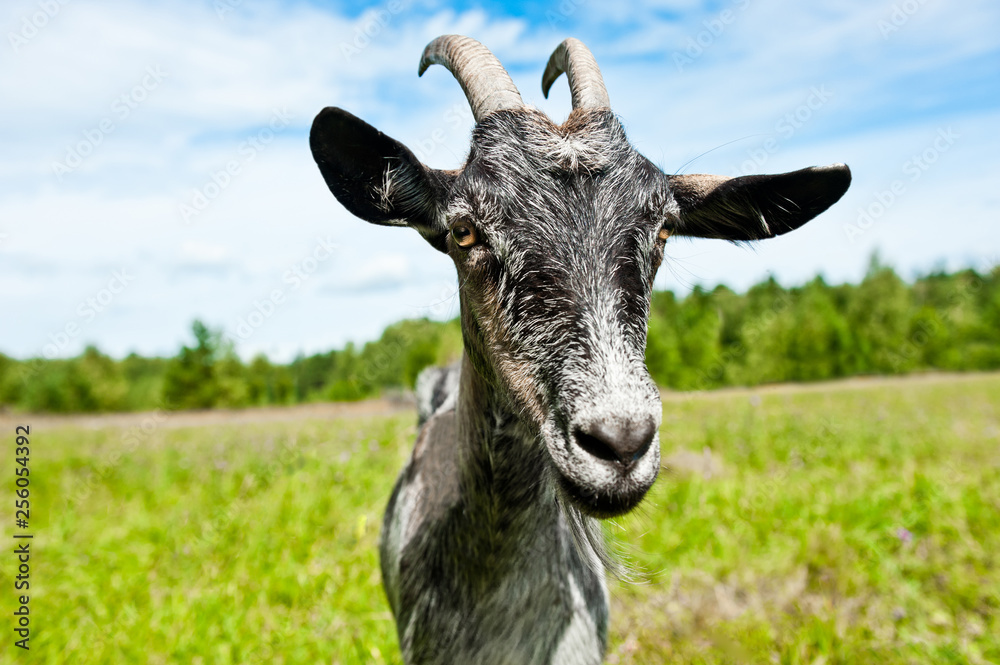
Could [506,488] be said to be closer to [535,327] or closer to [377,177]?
[535,327]

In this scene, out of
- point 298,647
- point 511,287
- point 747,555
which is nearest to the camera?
point 511,287

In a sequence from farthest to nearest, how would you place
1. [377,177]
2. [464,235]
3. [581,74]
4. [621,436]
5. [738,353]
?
[738,353] → [581,74] → [377,177] → [464,235] → [621,436]

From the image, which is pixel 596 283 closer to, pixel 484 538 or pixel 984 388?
pixel 484 538

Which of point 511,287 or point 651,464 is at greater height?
point 511,287

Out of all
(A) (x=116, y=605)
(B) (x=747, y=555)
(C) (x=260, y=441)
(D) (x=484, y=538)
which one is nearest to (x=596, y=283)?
(D) (x=484, y=538)

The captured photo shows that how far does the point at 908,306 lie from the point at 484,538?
143 ft

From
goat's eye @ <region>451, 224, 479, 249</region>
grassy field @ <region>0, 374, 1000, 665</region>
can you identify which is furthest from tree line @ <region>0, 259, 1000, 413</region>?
goat's eye @ <region>451, 224, 479, 249</region>

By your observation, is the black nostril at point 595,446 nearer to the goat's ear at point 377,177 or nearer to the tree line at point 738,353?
the goat's ear at point 377,177

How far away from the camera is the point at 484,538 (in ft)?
7.97

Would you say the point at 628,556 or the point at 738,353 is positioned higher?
the point at 738,353

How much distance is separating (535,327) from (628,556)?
122 centimetres

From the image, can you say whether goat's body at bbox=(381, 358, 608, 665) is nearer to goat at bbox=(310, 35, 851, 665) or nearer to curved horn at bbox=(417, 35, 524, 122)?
goat at bbox=(310, 35, 851, 665)

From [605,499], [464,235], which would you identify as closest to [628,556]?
[605,499]

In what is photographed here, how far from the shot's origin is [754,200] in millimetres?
2371
